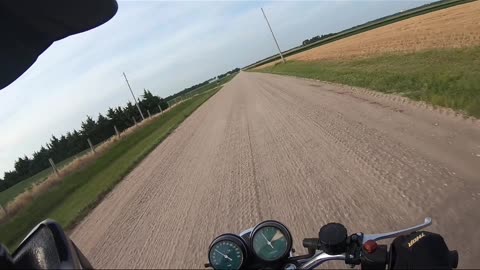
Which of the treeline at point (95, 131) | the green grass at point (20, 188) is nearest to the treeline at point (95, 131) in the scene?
the treeline at point (95, 131)

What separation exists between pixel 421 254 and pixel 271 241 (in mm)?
963

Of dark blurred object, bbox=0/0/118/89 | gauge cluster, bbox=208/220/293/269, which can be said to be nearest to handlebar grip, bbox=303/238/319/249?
gauge cluster, bbox=208/220/293/269

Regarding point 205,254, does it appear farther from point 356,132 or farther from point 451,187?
point 356,132

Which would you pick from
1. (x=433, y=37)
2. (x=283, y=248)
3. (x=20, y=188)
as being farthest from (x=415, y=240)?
(x=20, y=188)

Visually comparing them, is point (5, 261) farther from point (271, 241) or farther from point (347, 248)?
point (347, 248)

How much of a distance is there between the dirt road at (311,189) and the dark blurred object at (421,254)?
1.83m

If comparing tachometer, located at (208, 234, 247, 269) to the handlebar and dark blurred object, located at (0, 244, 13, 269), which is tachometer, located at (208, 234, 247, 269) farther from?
dark blurred object, located at (0, 244, 13, 269)

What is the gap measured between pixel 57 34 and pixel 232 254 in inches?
62.6

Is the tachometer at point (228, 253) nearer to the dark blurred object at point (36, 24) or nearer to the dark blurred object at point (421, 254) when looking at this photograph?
the dark blurred object at point (421, 254)

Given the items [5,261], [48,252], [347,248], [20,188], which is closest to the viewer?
[5,261]

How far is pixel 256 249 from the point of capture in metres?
2.71

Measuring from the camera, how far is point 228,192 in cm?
754

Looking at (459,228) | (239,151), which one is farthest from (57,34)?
(239,151)

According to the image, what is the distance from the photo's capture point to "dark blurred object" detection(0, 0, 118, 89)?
7.24 ft
